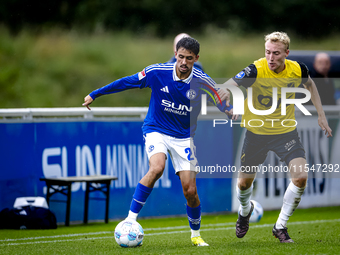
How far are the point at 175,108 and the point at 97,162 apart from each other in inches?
133

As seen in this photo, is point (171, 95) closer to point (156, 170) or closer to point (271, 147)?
point (156, 170)

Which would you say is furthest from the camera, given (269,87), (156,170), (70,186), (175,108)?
(70,186)

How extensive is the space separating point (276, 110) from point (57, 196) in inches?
167

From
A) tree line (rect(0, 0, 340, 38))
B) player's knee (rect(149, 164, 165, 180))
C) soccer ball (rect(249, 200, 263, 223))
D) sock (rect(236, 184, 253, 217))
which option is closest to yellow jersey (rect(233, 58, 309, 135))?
sock (rect(236, 184, 253, 217))

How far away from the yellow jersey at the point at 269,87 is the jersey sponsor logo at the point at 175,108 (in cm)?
64

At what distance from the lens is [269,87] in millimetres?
6250

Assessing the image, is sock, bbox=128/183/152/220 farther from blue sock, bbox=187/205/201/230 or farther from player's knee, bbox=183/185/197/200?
blue sock, bbox=187/205/201/230

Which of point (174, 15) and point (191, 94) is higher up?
point (174, 15)

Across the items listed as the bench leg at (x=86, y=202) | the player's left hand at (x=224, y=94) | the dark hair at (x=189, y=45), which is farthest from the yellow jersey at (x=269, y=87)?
the bench leg at (x=86, y=202)

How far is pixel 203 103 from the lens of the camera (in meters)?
6.45

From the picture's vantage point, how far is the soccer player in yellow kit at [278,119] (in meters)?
6.09

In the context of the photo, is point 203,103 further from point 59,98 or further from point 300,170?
point 59,98

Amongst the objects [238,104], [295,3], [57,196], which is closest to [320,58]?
[238,104]

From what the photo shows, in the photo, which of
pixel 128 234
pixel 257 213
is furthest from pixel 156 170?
pixel 257 213
